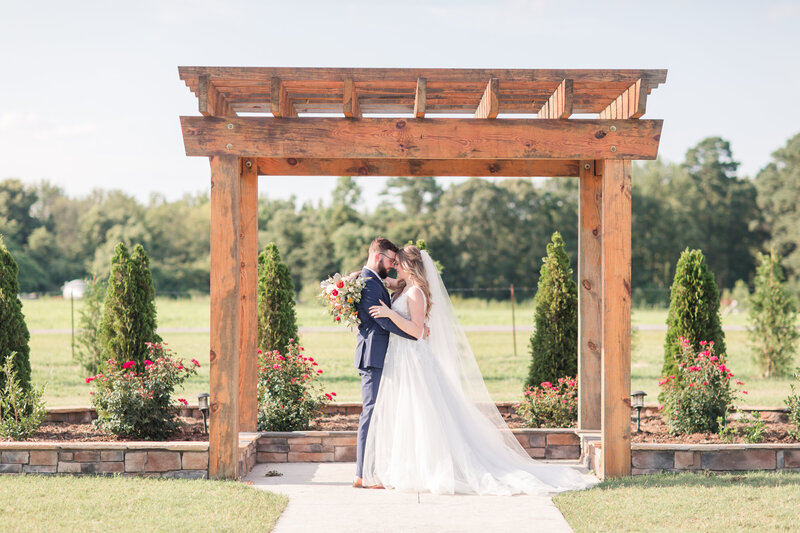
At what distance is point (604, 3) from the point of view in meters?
15.7

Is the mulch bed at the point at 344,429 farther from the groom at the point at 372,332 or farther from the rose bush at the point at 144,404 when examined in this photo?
the groom at the point at 372,332

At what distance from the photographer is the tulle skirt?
5.91 m

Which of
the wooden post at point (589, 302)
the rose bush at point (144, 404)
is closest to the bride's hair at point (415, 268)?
the wooden post at point (589, 302)

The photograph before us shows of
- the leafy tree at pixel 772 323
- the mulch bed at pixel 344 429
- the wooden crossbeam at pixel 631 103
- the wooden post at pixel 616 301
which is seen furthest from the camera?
the leafy tree at pixel 772 323

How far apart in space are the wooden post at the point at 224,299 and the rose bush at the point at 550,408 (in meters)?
3.20

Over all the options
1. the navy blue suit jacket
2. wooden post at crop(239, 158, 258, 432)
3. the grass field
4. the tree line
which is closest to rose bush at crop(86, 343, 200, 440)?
wooden post at crop(239, 158, 258, 432)

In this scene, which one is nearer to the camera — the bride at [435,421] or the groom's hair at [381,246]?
the bride at [435,421]

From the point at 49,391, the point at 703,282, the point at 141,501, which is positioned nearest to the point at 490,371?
the point at 703,282

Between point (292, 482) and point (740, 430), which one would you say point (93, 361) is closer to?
point (292, 482)

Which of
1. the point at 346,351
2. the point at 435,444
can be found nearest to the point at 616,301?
the point at 435,444

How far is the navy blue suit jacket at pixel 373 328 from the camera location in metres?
6.29

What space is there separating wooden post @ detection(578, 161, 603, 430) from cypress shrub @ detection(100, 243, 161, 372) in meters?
4.75

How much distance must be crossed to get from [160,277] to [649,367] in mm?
31208

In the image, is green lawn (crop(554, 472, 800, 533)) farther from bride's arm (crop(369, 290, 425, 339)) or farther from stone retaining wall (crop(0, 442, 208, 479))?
stone retaining wall (crop(0, 442, 208, 479))
